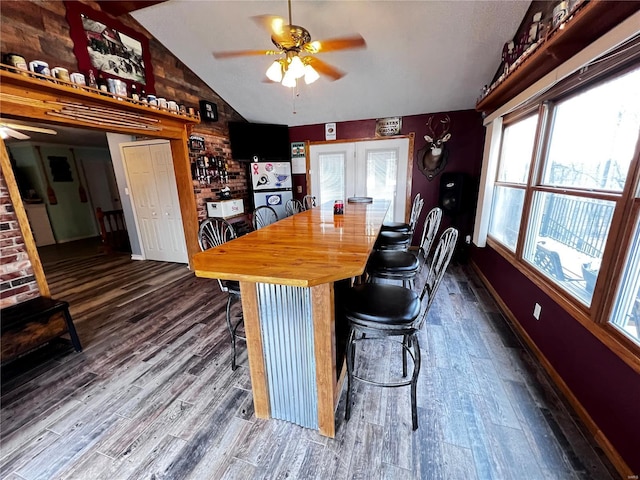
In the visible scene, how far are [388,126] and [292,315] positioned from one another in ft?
14.0

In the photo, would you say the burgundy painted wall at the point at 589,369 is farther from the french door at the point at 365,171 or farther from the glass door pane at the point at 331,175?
the glass door pane at the point at 331,175

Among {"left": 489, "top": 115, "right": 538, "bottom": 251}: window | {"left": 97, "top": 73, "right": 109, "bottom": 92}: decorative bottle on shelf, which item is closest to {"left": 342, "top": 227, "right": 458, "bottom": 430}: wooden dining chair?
{"left": 489, "top": 115, "right": 538, "bottom": 251}: window

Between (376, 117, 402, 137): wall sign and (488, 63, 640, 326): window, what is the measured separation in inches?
81.1

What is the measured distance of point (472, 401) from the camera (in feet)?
5.04

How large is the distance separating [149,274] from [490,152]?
4.87 meters

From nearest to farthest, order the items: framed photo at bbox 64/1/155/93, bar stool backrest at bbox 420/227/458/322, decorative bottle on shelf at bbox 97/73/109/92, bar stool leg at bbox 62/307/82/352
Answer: bar stool backrest at bbox 420/227/458/322
bar stool leg at bbox 62/307/82/352
framed photo at bbox 64/1/155/93
decorative bottle on shelf at bbox 97/73/109/92

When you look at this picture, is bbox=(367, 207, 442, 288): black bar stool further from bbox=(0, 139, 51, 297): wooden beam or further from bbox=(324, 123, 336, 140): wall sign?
bbox=(324, 123, 336, 140): wall sign

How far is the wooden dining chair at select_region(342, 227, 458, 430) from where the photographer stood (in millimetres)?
→ 1266

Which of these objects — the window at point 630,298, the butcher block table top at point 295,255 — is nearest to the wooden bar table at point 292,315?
the butcher block table top at point 295,255

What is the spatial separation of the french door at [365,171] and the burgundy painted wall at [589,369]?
9.25 feet

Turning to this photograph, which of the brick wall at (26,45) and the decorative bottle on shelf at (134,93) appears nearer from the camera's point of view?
the brick wall at (26,45)

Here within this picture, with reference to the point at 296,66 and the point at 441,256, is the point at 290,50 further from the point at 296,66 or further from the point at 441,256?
the point at 441,256

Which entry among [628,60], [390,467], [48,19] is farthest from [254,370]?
[48,19]

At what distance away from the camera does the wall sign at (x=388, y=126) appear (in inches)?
176
